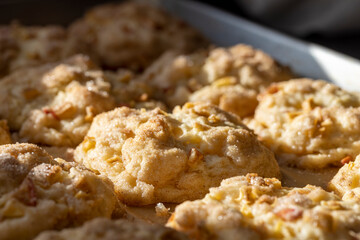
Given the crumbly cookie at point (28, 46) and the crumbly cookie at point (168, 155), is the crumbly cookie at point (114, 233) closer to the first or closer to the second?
the crumbly cookie at point (168, 155)

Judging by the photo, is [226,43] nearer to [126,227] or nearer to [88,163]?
[88,163]

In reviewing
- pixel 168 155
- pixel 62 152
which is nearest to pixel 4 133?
pixel 62 152

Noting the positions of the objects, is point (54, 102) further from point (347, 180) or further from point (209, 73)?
point (347, 180)

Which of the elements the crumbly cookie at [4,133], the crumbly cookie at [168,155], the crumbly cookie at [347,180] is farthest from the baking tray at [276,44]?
the crumbly cookie at [4,133]

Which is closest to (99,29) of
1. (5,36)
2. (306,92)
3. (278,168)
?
(5,36)

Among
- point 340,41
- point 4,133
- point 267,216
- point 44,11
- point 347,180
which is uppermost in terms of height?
point 267,216
